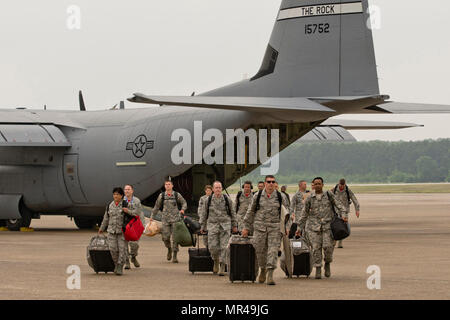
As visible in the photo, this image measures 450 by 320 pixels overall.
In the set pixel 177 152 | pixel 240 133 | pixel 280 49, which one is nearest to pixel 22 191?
pixel 177 152

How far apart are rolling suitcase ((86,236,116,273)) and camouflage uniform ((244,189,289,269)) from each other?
11.8 ft

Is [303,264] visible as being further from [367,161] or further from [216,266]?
[367,161]

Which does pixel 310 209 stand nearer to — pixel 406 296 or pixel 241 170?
pixel 406 296

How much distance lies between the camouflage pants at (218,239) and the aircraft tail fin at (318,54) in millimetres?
8440

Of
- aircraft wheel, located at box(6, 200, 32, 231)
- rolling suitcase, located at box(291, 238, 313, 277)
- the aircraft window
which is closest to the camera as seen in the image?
rolling suitcase, located at box(291, 238, 313, 277)

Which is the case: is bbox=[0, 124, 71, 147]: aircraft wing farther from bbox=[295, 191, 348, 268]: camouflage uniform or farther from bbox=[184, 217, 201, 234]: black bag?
bbox=[295, 191, 348, 268]: camouflage uniform

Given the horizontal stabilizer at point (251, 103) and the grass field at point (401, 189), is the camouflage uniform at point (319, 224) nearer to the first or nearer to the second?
the horizontal stabilizer at point (251, 103)

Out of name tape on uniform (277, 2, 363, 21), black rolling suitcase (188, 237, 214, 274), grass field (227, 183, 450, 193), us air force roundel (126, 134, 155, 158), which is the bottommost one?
black rolling suitcase (188, 237, 214, 274)

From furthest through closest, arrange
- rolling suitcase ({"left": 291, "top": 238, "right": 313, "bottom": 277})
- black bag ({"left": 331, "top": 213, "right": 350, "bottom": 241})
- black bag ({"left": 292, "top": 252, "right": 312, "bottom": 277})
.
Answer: black bag ({"left": 292, "top": 252, "right": 312, "bottom": 277}), rolling suitcase ({"left": 291, "top": 238, "right": 313, "bottom": 277}), black bag ({"left": 331, "top": 213, "right": 350, "bottom": 241})

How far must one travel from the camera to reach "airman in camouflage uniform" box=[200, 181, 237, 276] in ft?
61.7

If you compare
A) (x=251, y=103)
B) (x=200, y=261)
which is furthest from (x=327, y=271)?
(x=251, y=103)

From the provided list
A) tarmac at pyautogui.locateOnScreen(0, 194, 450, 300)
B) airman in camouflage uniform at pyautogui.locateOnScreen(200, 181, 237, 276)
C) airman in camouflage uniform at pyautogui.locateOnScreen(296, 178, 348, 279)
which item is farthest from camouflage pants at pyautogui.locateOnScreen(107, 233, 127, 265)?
airman in camouflage uniform at pyautogui.locateOnScreen(296, 178, 348, 279)

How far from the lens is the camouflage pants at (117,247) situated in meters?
18.6

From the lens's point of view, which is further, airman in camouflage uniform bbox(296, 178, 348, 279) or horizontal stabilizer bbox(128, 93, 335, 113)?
horizontal stabilizer bbox(128, 93, 335, 113)
